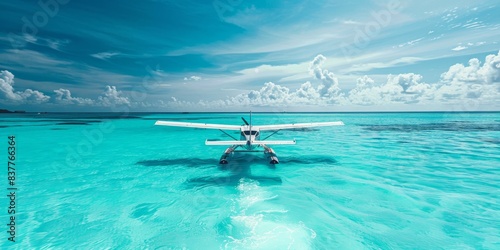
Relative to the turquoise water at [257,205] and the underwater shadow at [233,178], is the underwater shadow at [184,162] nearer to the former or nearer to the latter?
the turquoise water at [257,205]

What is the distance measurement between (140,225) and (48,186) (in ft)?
23.7

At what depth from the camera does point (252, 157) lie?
16984 millimetres

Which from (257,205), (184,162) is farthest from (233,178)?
(184,162)

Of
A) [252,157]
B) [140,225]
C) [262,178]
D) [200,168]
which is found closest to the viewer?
[140,225]

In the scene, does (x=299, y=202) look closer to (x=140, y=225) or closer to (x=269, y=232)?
(x=269, y=232)

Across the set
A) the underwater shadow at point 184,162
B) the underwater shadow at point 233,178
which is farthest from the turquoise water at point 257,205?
the underwater shadow at point 184,162

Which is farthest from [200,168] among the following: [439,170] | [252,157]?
[439,170]

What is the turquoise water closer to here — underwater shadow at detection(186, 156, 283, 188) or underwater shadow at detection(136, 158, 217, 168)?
underwater shadow at detection(186, 156, 283, 188)

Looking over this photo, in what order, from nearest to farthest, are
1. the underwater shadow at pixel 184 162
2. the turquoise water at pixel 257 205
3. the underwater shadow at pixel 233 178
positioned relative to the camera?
the turquoise water at pixel 257 205, the underwater shadow at pixel 233 178, the underwater shadow at pixel 184 162

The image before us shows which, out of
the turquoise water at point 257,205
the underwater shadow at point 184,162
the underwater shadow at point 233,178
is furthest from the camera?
the underwater shadow at point 184,162

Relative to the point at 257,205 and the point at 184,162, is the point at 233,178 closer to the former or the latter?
the point at 257,205

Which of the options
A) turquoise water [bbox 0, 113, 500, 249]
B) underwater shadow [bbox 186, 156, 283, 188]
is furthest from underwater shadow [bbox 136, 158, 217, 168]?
underwater shadow [bbox 186, 156, 283, 188]

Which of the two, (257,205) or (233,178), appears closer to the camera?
(257,205)

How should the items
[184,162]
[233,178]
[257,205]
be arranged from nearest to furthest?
[257,205]
[233,178]
[184,162]
